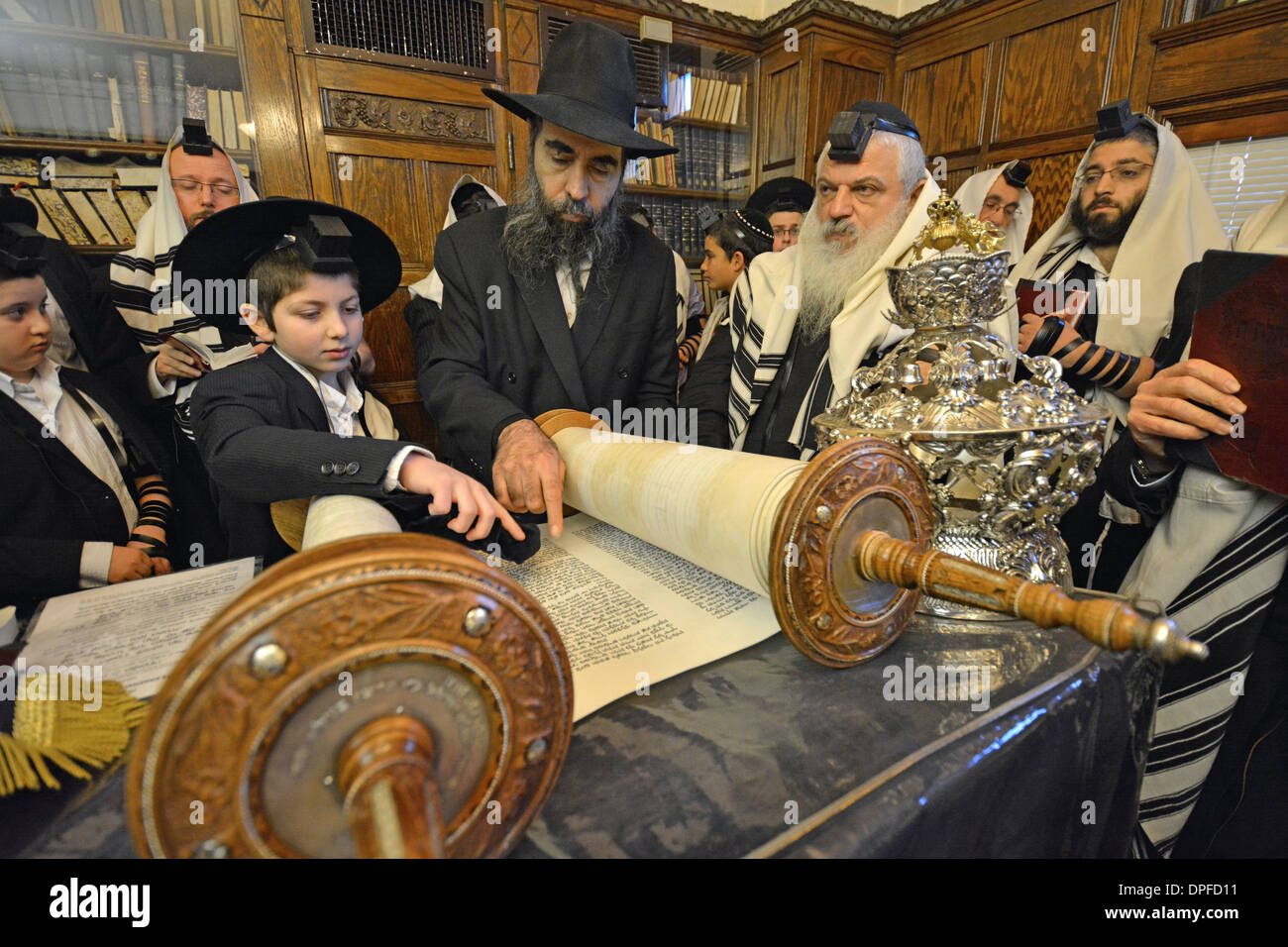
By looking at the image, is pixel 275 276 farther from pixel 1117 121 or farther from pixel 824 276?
pixel 1117 121

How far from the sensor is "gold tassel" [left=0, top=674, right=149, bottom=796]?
55 centimetres

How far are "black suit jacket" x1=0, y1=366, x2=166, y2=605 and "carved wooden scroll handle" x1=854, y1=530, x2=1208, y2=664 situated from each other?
160 centimetres

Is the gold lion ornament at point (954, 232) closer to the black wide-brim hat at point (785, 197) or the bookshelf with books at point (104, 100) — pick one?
the black wide-brim hat at point (785, 197)

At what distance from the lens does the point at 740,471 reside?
742 millimetres

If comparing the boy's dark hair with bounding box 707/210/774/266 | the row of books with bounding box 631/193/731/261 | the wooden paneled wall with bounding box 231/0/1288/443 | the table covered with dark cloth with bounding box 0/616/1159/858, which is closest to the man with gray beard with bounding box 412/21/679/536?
the table covered with dark cloth with bounding box 0/616/1159/858

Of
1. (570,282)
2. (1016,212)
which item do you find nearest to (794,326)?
(570,282)

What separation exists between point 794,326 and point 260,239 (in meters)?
1.34

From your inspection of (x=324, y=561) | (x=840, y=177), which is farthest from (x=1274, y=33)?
(x=324, y=561)

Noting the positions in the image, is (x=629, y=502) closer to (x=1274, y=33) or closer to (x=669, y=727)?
(x=669, y=727)

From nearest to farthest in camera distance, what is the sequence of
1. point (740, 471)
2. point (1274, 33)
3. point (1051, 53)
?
point (740, 471) < point (1274, 33) < point (1051, 53)

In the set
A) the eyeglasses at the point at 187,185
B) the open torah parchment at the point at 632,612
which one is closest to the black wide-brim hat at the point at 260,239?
the open torah parchment at the point at 632,612

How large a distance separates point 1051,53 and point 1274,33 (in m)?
1.05

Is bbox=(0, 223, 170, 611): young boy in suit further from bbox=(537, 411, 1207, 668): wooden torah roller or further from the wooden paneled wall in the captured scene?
the wooden paneled wall

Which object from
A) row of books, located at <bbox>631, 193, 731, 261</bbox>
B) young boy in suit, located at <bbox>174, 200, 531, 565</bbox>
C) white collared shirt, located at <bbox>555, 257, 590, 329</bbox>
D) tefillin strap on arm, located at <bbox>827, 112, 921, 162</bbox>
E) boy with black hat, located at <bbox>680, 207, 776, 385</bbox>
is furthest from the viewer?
row of books, located at <bbox>631, 193, 731, 261</bbox>
